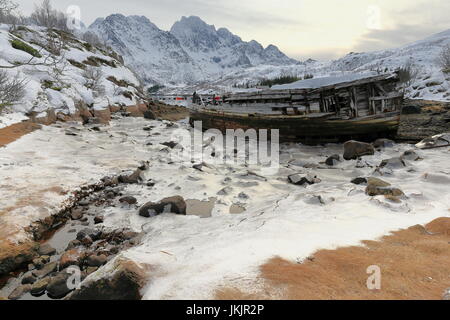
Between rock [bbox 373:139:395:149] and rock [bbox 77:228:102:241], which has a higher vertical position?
rock [bbox 373:139:395:149]

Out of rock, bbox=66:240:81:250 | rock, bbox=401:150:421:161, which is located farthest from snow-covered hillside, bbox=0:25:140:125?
rock, bbox=401:150:421:161

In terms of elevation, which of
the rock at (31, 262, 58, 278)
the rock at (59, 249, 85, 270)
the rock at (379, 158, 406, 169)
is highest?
the rock at (379, 158, 406, 169)

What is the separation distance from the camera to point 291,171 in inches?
382

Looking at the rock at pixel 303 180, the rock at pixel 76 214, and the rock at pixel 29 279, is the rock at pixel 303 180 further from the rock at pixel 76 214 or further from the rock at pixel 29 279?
the rock at pixel 29 279

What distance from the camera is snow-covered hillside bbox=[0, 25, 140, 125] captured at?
11.7 metres

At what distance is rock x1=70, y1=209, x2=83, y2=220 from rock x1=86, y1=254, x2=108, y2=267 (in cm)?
184

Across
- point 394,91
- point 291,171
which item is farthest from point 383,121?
point 291,171

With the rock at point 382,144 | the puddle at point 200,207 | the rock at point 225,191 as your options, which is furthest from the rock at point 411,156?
the puddle at point 200,207

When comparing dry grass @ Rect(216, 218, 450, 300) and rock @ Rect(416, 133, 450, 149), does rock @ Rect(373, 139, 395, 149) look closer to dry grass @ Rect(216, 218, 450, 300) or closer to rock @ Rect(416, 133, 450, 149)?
rock @ Rect(416, 133, 450, 149)

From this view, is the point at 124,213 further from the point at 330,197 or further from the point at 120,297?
the point at 330,197

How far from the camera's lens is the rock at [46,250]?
14.7 ft

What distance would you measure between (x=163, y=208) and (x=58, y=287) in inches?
104

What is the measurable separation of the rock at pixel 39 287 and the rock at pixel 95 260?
1.95 ft
